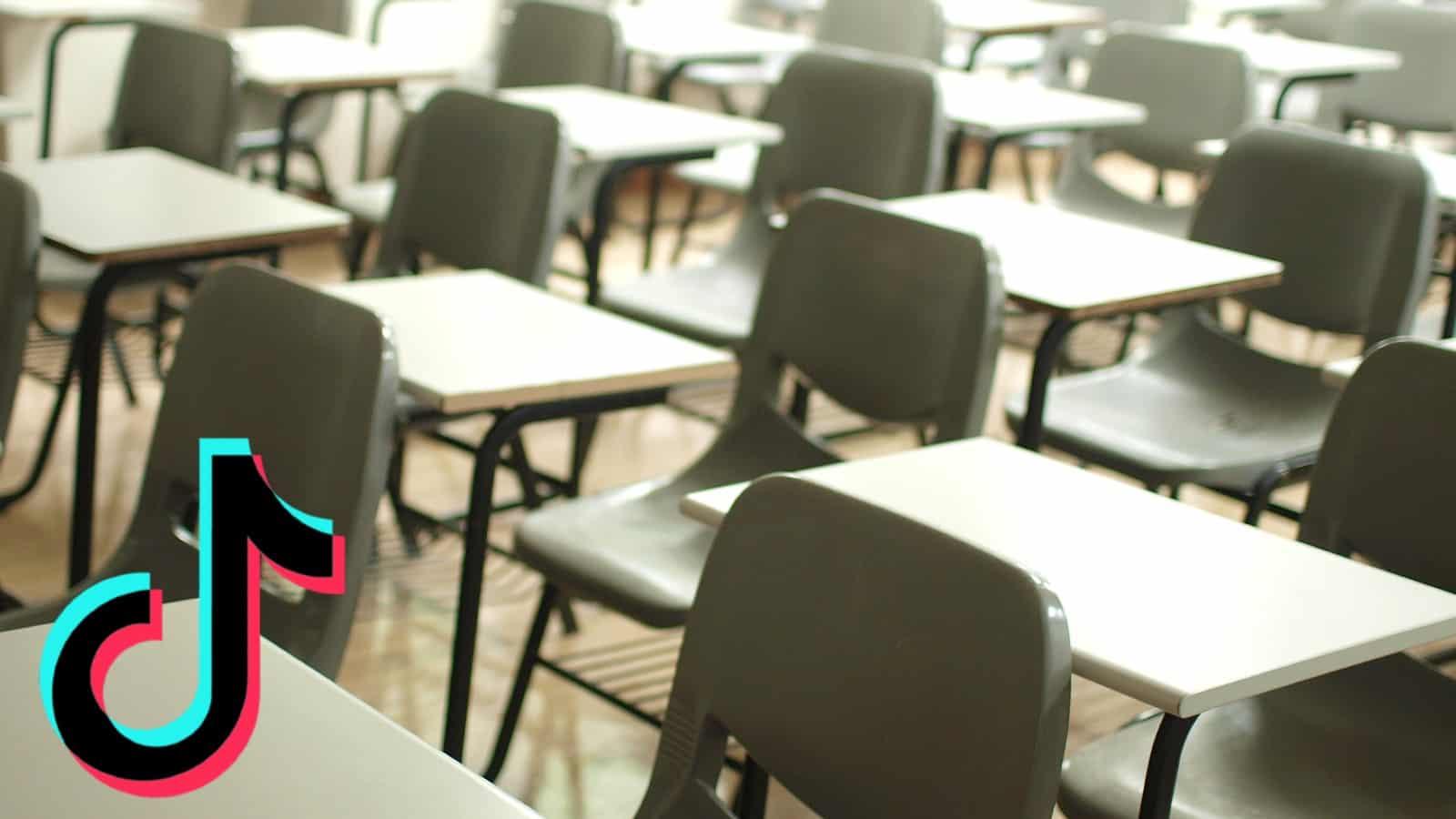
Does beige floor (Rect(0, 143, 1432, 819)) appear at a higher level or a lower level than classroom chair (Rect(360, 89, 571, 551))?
lower

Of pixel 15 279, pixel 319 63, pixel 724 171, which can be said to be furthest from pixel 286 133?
pixel 15 279

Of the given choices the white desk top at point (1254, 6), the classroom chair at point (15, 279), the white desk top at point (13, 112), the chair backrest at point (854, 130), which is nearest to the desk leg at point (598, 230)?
the chair backrest at point (854, 130)

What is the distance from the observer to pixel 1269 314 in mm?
3256

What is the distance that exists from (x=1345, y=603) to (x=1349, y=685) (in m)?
0.38

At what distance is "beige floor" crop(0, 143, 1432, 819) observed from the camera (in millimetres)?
2764

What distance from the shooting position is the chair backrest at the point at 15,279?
237cm

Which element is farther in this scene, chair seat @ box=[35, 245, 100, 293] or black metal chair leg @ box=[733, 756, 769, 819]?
chair seat @ box=[35, 245, 100, 293]

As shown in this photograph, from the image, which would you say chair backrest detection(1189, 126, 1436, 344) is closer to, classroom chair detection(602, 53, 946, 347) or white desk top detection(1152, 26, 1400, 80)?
classroom chair detection(602, 53, 946, 347)

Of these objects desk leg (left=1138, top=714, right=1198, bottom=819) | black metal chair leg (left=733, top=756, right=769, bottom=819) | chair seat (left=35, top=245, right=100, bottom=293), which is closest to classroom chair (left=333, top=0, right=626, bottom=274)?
chair seat (left=35, top=245, right=100, bottom=293)

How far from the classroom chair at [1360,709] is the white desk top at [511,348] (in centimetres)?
78

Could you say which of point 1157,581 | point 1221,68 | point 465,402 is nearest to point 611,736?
point 465,402

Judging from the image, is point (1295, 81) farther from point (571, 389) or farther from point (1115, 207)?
point (571, 389)

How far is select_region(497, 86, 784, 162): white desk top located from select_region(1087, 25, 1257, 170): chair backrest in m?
1.14

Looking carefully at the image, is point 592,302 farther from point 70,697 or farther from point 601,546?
point 70,697
